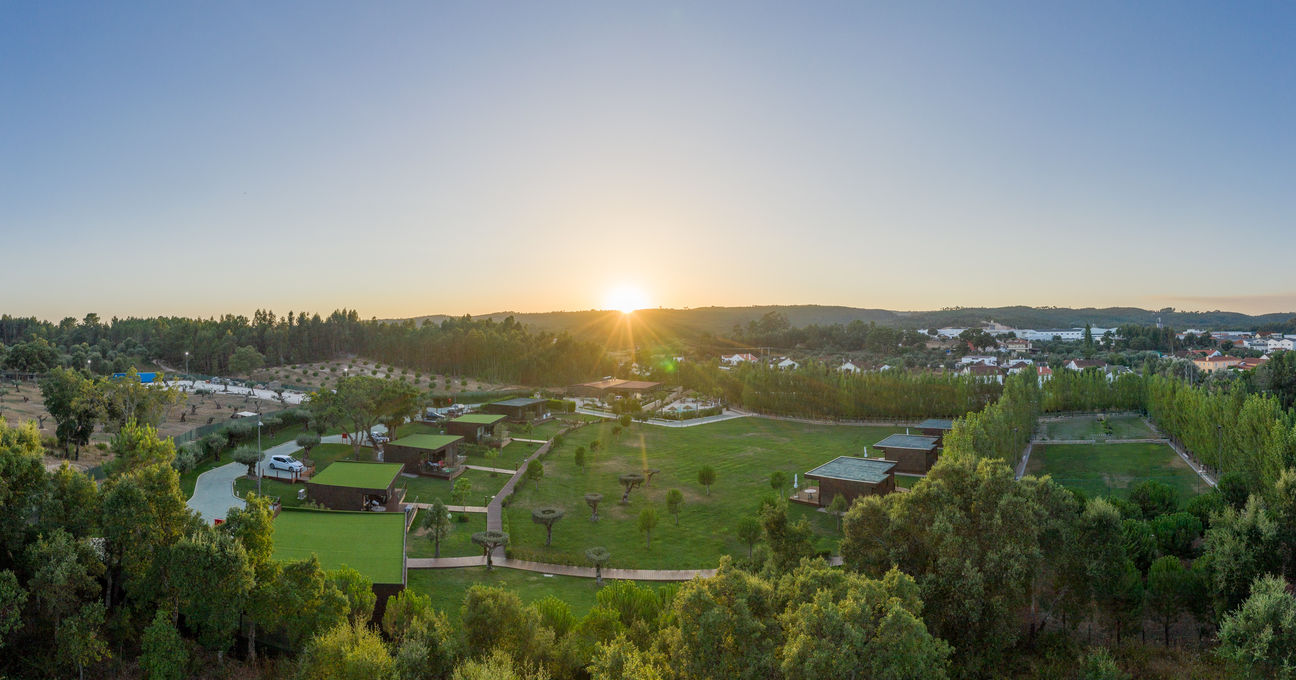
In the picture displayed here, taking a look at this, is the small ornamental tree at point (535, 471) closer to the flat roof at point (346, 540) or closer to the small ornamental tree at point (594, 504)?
the small ornamental tree at point (594, 504)

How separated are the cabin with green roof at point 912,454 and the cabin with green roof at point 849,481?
664 cm

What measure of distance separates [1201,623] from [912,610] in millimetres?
15434

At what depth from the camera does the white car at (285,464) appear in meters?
35.7

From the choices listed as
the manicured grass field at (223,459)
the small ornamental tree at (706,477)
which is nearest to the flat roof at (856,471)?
the small ornamental tree at (706,477)

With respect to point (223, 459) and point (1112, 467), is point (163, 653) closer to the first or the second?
point (223, 459)

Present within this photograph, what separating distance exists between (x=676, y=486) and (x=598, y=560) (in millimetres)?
14213

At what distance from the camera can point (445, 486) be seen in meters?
36.5

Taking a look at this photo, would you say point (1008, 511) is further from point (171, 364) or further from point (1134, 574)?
point (171, 364)

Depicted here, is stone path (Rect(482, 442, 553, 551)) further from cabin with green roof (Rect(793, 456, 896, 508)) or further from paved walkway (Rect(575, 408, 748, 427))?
paved walkway (Rect(575, 408, 748, 427))

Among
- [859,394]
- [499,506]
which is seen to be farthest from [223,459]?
[859,394]

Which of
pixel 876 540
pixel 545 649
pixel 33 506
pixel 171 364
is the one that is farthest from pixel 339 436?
pixel 171 364

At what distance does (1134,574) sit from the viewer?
2138 centimetres

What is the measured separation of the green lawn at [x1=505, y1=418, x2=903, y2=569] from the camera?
28.0 metres

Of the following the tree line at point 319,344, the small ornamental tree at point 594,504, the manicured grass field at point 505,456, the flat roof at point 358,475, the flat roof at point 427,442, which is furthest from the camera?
the tree line at point 319,344
